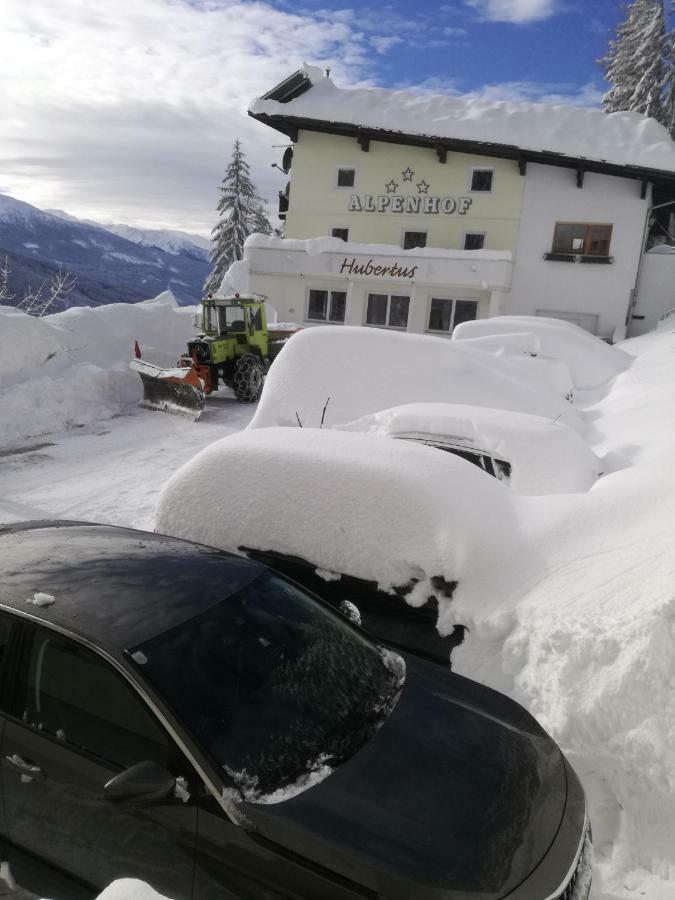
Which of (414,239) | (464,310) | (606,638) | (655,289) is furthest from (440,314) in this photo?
(606,638)

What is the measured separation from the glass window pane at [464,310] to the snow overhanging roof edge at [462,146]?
17.7ft

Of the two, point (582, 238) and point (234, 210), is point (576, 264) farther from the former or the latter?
point (234, 210)

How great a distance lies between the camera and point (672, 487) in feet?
15.4

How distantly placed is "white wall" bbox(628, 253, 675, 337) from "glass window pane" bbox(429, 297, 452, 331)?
6761 millimetres

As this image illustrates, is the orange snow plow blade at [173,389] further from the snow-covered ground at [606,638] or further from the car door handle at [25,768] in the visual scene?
Result: the car door handle at [25,768]

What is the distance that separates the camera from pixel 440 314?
927 inches

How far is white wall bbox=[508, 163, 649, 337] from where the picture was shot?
22.4 meters

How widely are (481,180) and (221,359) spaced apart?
1482 cm

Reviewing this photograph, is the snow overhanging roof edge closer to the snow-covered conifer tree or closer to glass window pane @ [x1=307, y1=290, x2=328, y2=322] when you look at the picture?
glass window pane @ [x1=307, y1=290, x2=328, y2=322]

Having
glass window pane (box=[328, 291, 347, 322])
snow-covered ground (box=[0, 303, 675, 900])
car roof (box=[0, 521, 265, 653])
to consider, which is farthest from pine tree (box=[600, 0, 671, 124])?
car roof (box=[0, 521, 265, 653])

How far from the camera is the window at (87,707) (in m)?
2.43

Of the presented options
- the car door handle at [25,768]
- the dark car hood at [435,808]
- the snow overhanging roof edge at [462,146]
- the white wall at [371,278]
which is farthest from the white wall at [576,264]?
the car door handle at [25,768]

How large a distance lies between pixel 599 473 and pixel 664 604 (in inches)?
152

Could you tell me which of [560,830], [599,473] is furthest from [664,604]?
[599,473]
